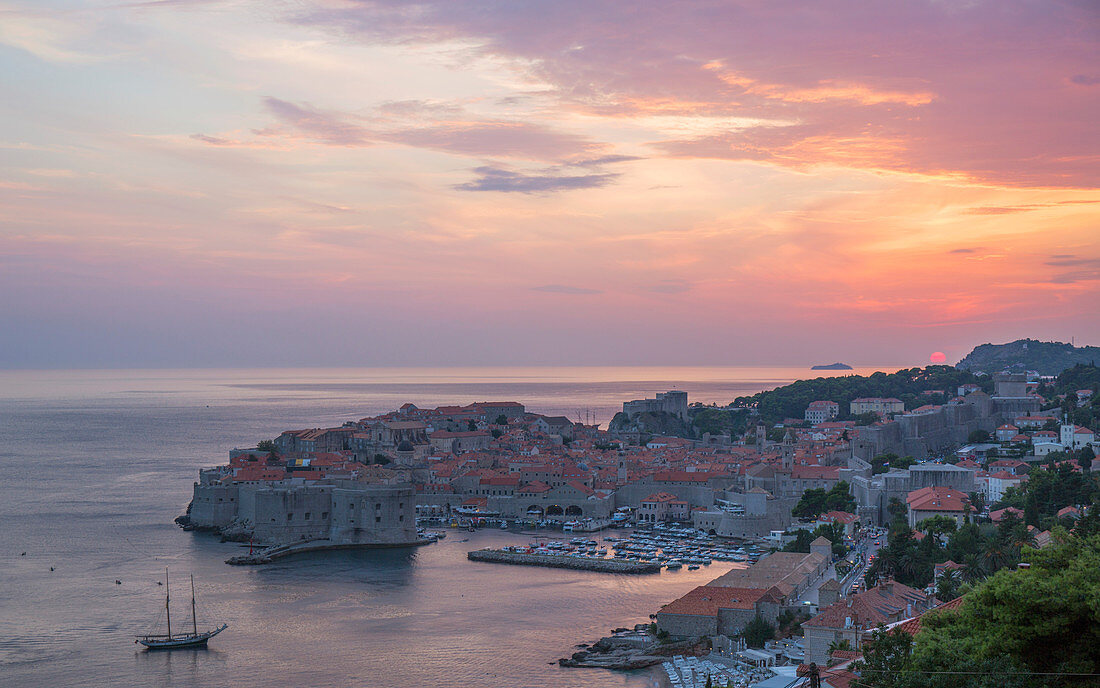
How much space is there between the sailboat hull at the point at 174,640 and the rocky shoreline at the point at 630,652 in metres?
5.61

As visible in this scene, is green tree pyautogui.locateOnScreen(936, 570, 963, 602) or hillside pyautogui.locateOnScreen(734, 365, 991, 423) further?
hillside pyautogui.locateOnScreen(734, 365, 991, 423)

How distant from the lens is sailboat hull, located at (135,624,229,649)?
48.2ft

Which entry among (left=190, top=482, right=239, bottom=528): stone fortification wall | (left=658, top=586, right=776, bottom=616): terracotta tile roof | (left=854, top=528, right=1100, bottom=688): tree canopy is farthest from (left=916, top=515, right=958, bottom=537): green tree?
(left=190, top=482, right=239, bottom=528): stone fortification wall

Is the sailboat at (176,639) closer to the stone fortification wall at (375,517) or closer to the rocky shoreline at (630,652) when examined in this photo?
the rocky shoreline at (630,652)

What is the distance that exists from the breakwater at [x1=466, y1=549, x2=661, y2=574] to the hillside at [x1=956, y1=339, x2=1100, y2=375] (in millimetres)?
55632

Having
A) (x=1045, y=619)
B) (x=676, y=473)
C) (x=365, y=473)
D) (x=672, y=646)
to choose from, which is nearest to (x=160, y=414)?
(x=365, y=473)

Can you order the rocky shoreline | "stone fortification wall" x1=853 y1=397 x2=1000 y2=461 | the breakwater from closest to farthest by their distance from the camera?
the rocky shoreline, the breakwater, "stone fortification wall" x1=853 y1=397 x2=1000 y2=461

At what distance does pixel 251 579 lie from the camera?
65.5ft

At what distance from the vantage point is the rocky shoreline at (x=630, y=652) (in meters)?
13.3

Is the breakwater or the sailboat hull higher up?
the sailboat hull

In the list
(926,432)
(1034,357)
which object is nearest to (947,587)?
(926,432)

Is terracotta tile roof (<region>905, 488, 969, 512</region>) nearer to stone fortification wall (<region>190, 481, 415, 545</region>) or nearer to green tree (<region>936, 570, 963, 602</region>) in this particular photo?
green tree (<region>936, 570, 963, 602</region>)

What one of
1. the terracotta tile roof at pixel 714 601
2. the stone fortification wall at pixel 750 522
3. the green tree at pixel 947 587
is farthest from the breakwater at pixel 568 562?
the green tree at pixel 947 587

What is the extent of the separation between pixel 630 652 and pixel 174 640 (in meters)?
6.87
